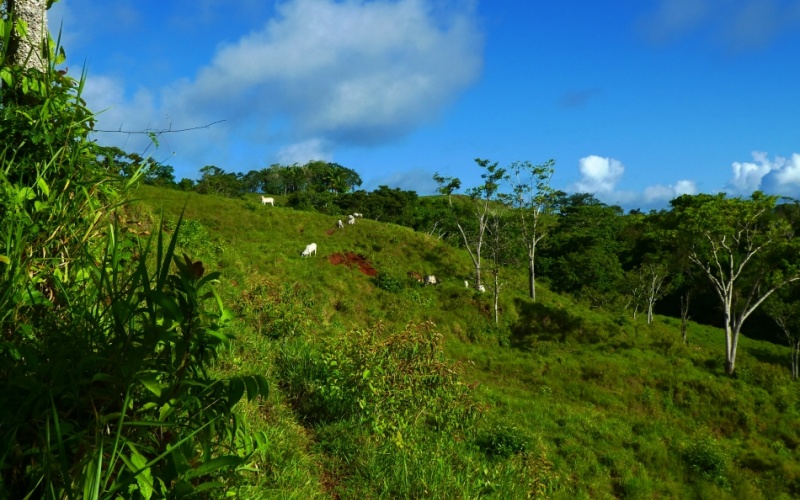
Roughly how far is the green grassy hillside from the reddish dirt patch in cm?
24

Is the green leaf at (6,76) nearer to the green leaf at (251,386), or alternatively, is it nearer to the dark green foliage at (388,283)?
the green leaf at (251,386)

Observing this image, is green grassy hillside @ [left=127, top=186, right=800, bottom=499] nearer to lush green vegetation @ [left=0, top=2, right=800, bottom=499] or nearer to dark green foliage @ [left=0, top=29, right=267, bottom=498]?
lush green vegetation @ [left=0, top=2, right=800, bottom=499]

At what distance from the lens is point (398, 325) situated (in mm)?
26328

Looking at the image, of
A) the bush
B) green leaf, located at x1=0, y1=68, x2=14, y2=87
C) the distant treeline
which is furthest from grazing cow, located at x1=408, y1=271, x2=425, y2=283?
green leaf, located at x1=0, y1=68, x2=14, y2=87

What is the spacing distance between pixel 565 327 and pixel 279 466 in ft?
91.5

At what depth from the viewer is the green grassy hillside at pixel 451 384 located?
5.44 metres

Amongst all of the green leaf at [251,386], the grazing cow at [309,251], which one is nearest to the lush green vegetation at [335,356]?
the green leaf at [251,386]

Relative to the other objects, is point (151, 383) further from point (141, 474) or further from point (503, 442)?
point (503, 442)

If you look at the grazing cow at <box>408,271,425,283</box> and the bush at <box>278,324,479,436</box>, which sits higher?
the grazing cow at <box>408,271,425,283</box>

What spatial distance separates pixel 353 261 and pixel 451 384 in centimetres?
2492

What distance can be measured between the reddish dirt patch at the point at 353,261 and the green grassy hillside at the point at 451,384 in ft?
0.77

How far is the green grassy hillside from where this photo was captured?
214 inches

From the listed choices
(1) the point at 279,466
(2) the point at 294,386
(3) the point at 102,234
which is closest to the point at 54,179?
(3) the point at 102,234

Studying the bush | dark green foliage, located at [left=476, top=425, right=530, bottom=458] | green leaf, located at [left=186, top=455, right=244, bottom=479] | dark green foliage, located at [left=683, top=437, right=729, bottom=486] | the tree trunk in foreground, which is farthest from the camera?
dark green foliage, located at [left=683, top=437, right=729, bottom=486]
